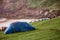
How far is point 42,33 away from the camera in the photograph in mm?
2725

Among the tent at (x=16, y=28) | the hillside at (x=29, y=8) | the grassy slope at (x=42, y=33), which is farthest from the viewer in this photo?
the hillside at (x=29, y=8)

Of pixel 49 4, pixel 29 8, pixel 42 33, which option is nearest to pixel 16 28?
pixel 42 33

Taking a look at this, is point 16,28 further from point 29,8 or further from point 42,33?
point 29,8

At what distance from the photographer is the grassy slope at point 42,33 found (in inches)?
97.2

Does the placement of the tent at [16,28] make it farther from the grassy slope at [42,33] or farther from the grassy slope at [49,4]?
the grassy slope at [49,4]

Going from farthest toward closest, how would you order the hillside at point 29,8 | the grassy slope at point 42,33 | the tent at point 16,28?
the hillside at point 29,8
the tent at point 16,28
the grassy slope at point 42,33

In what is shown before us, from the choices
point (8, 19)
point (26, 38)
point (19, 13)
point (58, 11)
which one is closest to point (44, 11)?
point (58, 11)

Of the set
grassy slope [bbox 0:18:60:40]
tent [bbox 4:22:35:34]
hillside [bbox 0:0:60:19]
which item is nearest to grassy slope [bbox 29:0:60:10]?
hillside [bbox 0:0:60:19]

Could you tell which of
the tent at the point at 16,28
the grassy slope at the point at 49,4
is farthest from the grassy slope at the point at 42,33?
the grassy slope at the point at 49,4

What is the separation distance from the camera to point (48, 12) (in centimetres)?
391

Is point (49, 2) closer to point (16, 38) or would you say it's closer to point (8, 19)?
point (8, 19)

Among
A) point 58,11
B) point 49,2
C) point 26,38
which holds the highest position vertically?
point 49,2

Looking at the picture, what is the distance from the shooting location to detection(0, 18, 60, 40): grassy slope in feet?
8.10

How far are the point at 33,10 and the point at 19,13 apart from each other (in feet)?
1.22
